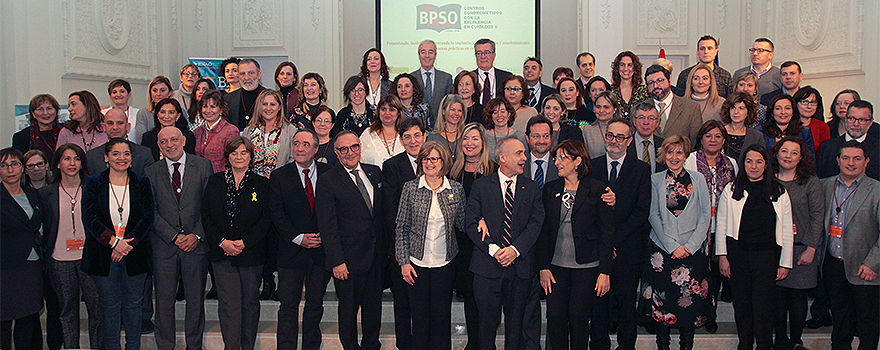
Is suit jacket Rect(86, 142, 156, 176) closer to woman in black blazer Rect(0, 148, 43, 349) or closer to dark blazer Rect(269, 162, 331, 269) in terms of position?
woman in black blazer Rect(0, 148, 43, 349)

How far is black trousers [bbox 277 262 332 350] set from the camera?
4.05 m

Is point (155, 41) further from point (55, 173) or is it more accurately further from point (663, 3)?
point (663, 3)

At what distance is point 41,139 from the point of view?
4.68m

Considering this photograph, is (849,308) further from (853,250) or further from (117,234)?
(117,234)

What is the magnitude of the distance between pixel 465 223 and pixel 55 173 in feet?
9.15

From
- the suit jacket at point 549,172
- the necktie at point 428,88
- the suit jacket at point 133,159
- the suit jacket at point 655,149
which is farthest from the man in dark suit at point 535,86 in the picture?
the suit jacket at point 133,159

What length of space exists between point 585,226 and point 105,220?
119 inches

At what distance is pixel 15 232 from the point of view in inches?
152

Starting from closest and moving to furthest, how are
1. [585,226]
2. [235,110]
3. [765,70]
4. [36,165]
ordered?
[585,226] → [36,165] → [235,110] → [765,70]

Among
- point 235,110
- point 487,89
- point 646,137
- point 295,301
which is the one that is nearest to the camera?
point 295,301

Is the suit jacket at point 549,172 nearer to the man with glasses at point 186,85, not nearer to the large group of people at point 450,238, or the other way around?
the large group of people at point 450,238

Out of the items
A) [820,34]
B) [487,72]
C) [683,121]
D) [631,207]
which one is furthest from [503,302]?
[820,34]

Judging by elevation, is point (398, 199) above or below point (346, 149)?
below

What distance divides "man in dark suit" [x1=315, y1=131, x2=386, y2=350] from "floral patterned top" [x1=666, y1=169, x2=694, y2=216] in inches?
74.5
